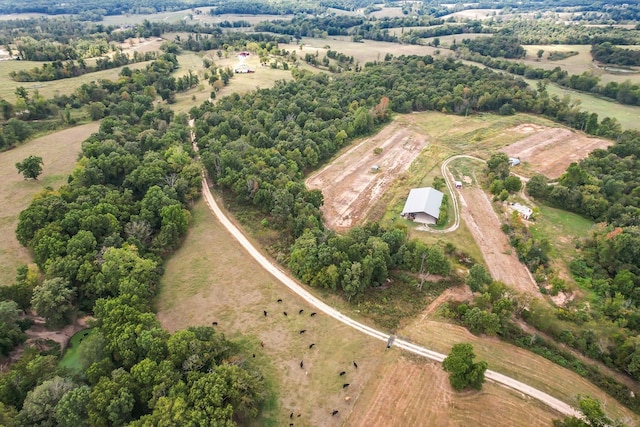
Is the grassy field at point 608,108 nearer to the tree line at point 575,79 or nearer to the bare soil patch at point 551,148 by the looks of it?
the tree line at point 575,79

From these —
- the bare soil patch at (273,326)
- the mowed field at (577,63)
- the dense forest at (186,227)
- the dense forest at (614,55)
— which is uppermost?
the dense forest at (614,55)

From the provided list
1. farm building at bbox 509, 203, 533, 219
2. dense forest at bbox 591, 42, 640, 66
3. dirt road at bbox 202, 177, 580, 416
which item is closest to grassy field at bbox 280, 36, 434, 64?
dense forest at bbox 591, 42, 640, 66

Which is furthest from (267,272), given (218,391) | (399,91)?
(399,91)

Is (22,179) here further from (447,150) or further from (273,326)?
(447,150)

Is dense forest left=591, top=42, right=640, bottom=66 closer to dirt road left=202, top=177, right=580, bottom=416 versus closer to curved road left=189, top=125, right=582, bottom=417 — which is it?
curved road left=189, top=125, right=582, bottom=417

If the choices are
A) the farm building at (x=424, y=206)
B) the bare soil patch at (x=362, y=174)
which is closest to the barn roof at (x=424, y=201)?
the farm building at (x=424, y=206)

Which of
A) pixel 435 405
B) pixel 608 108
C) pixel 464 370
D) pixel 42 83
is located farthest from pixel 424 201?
pixel 42 83
